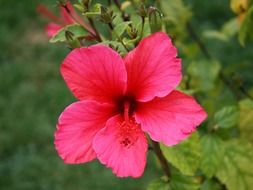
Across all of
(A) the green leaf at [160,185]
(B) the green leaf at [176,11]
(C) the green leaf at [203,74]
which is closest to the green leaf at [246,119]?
(C) the green leaf at [203,74]

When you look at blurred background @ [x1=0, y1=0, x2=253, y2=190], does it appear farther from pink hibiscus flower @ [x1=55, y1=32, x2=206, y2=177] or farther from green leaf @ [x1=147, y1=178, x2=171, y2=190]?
pink hibiscus flower @ [x1=55, y1=32, x2=206, y2=177]

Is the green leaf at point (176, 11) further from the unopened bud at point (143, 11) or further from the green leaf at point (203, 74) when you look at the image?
the unopened bud at point (143, 11)

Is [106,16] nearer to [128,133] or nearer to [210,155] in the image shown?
[128,133]

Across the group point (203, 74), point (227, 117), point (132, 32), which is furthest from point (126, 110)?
point (203, 74)

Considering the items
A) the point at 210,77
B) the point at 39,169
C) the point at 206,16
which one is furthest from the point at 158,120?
the point at 206,16

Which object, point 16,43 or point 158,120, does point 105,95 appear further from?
point 16,43

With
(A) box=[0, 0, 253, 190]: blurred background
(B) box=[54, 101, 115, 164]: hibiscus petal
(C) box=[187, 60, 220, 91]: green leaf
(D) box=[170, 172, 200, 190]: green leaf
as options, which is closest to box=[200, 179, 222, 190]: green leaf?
(D) box=[170, 172, 200, 190]: green leaf
